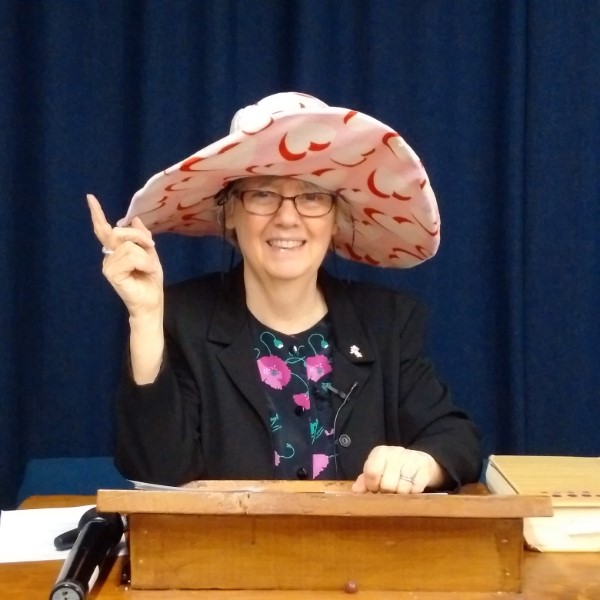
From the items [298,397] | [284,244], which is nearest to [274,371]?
[298,397]

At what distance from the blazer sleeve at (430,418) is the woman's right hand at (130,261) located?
402mm

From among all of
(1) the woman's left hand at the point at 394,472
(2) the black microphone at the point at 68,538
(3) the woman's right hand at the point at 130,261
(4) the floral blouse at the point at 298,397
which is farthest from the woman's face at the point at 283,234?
(2) the black microphone at the point at 68,538

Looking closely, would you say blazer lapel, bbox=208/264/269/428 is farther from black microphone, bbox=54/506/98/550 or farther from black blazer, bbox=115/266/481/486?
black microphone, bbox=54/506/98/550

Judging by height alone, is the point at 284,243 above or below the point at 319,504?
above

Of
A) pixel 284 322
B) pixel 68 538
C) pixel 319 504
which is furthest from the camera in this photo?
pixel 284 322

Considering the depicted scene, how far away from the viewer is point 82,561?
80 cm

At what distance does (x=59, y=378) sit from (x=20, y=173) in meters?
0.43

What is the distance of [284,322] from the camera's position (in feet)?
4.23

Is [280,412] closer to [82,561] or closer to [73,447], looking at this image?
[82,561]

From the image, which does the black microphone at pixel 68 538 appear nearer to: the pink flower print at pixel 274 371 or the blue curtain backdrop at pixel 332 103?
the pink flower print at pixel 274 371

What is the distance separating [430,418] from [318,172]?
0.38 metres

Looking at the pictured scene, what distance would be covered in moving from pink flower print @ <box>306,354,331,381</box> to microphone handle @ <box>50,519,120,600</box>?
44cm

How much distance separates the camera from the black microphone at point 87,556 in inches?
29.7

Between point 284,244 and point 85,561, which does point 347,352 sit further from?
point 85,561
